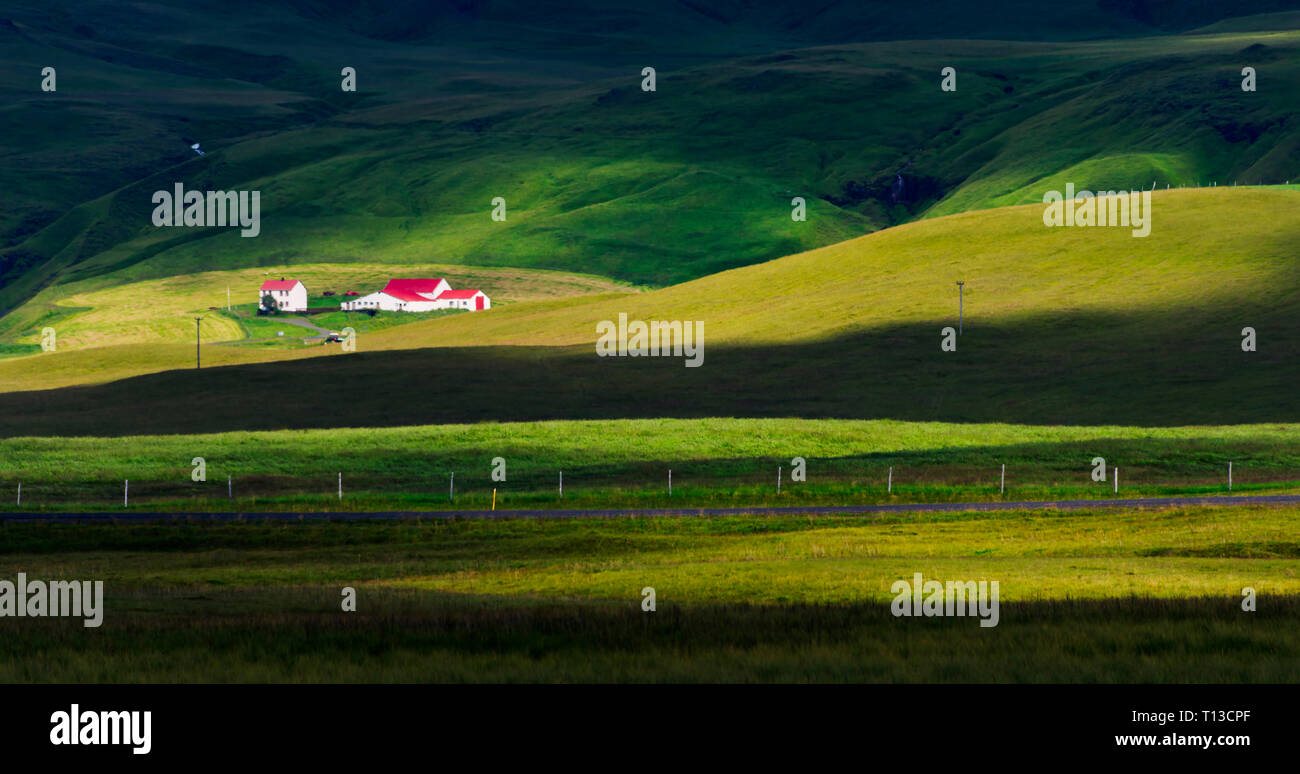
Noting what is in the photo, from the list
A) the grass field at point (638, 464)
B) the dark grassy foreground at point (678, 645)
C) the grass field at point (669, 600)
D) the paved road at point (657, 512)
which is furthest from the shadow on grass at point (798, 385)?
the dark grassy foreground at point (678, 645)

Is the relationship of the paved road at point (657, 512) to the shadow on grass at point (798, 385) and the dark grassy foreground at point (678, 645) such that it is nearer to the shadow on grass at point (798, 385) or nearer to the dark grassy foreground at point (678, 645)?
the dark grassy foreground at point (678, 645)

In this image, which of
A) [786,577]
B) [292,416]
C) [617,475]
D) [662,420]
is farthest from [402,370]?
[786,577]

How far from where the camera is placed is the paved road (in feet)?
160

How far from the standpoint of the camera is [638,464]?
70000 millimetres

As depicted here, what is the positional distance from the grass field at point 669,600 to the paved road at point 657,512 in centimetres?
181

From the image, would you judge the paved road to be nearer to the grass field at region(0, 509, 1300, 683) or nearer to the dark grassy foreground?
the grass field at region(0, 509, 1300, 683)

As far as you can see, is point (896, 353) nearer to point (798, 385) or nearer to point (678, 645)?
point (798, 385)

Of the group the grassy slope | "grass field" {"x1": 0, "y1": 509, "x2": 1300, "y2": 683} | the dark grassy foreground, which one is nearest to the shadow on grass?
the grassy slope

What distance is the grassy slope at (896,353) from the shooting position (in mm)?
101875

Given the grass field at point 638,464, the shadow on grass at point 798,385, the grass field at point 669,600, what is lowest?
the grass field at point 669,600

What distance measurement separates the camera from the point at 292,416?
10425 cm

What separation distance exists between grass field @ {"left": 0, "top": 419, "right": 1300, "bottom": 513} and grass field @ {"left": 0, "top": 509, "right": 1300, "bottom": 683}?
8.27 metres

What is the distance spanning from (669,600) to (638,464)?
42.4 metres
